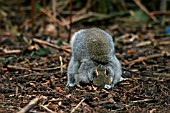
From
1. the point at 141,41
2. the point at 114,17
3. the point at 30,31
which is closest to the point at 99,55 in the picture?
the point at 141,41

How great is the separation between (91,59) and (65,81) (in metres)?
0.61

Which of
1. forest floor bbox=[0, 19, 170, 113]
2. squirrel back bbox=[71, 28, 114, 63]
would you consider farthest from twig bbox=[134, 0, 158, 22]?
squirrel back bbox=[71, 28, 114, 63]

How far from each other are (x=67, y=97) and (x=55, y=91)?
0.27 m

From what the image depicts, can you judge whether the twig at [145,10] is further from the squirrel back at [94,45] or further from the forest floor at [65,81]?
the squirrel back at [94,45]

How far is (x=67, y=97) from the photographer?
4805 millimetres

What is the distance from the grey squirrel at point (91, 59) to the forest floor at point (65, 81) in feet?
0.46

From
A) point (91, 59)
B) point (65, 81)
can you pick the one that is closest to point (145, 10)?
point (65, 81)

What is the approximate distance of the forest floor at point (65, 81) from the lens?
454cm

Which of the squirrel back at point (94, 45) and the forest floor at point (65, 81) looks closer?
the forest floor at point (65, 81)

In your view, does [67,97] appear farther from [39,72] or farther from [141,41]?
[141,41]

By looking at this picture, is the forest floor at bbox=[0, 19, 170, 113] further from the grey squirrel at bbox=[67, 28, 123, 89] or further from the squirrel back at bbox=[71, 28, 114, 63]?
the squirrel back at bbox=[71, 28, 114, 63]

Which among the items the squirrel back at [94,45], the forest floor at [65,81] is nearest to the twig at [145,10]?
the forest floor at [65,81]

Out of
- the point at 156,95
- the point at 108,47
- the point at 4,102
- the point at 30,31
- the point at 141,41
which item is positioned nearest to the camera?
the point at 4,102

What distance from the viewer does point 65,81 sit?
557cm
